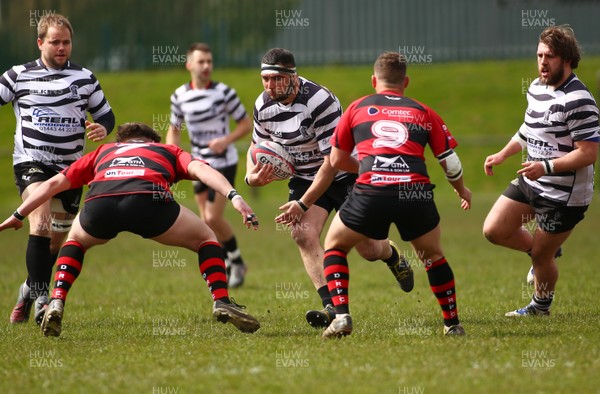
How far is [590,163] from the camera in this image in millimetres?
6578

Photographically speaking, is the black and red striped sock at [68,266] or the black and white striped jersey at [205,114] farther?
the black and white striped jersey at [205,114]

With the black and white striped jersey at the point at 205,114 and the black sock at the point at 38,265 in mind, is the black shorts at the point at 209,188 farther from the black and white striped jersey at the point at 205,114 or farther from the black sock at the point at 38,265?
the black sock at the point at 38,265

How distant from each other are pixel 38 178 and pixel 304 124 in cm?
224

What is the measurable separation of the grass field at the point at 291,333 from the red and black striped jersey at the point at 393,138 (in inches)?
42.7

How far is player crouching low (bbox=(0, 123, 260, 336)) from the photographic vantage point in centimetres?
620

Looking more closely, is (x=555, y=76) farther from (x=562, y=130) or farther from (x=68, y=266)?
(x=68, y=266)

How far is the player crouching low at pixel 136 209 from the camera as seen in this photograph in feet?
20.3

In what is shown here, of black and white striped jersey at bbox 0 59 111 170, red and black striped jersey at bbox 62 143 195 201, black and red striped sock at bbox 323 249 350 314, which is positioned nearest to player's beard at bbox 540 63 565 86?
black and red striped sock at bbox 323 249 350 314

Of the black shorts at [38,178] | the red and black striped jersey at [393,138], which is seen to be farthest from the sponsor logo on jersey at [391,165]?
the black shorts at [38,178]

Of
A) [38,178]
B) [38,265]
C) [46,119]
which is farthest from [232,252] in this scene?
[46,119]

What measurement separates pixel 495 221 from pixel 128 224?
2784mm

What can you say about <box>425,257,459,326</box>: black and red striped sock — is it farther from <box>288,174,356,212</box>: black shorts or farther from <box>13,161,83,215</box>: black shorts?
<box>13,161,83,215</box>: black shorts

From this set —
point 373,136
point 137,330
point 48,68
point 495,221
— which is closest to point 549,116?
point 495,221

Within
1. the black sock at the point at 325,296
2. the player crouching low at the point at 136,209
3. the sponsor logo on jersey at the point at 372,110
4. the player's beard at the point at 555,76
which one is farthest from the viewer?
the black sock at the point at 325,296
